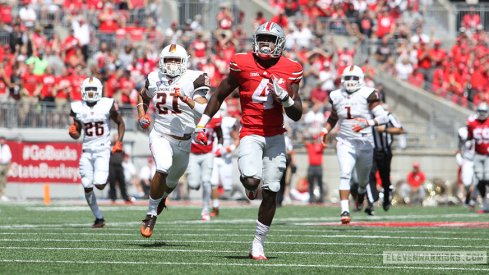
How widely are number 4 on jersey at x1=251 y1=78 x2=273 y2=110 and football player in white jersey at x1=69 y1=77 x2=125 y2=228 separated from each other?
5.06m

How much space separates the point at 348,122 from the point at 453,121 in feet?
44.9

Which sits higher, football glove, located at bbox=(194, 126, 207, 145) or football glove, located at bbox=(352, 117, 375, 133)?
football glove, located at bbox=(194, 126, 207, 145)

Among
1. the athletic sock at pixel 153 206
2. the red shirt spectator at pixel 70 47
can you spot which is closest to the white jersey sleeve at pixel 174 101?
the athletic sock at pixel 153 206

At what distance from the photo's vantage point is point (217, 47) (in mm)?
30750

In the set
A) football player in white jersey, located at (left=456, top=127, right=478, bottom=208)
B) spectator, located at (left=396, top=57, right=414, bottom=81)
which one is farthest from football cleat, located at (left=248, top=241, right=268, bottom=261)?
spectator, located at (left=396, top=57, right=414, bottom=81)

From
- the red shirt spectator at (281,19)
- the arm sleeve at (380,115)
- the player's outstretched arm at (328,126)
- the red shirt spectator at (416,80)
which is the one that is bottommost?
the red shirt spectator at (416,80)

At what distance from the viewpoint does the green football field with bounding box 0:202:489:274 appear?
972 cm

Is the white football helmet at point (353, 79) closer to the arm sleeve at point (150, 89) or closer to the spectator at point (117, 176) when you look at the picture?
the arm sleeve at point (150, 89)

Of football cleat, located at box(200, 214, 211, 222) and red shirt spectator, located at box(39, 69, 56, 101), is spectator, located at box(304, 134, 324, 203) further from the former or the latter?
football cleat, located at box(200, 214, 211, 222)

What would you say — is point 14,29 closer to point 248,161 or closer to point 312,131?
Answer: point 312,131

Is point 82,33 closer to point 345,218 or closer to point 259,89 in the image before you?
point 345,218

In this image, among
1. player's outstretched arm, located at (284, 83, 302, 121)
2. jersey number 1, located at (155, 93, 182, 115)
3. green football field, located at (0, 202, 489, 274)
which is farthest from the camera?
jersey number 1, located at (155, 93, 182, 115)

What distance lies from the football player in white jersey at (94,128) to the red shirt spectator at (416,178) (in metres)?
12.8

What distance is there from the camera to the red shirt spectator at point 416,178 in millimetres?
27484
